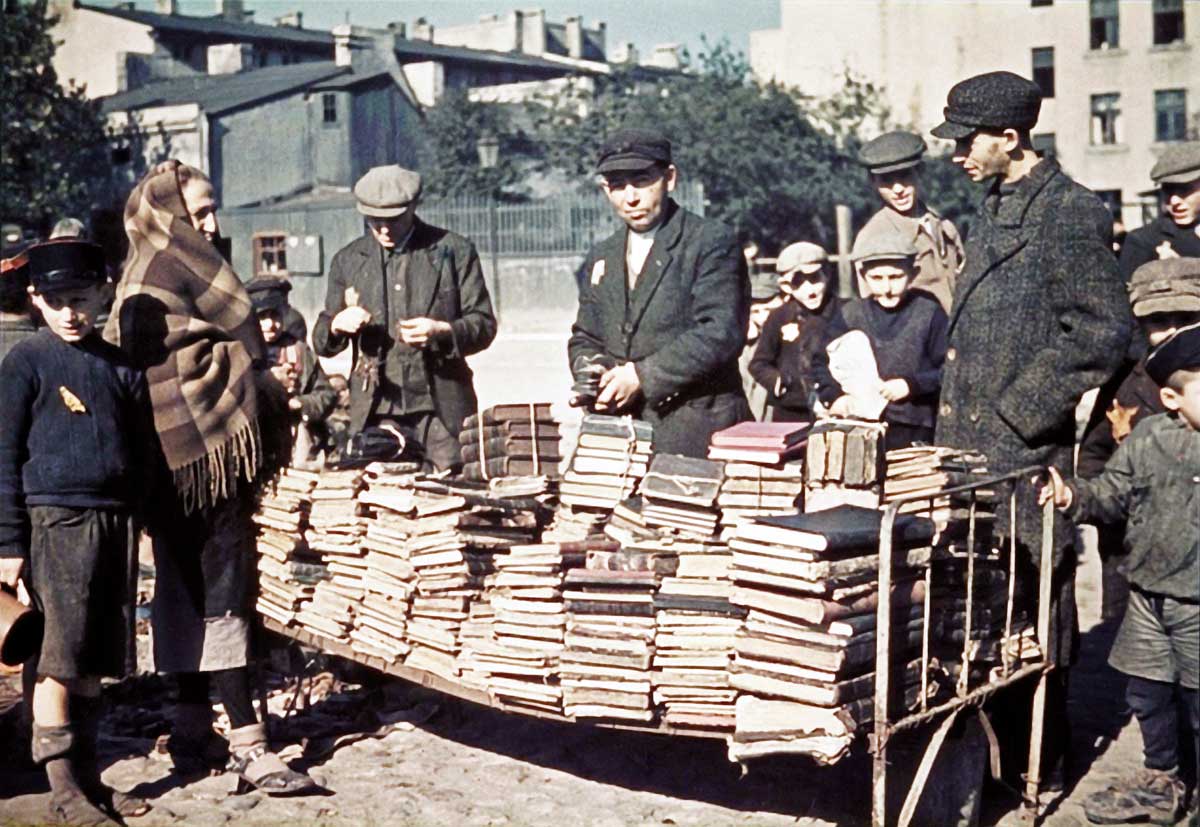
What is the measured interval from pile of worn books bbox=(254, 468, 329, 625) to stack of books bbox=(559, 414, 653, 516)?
1220mm

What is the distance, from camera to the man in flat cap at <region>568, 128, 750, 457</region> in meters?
6.15

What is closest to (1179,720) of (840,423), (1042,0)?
(840,423)

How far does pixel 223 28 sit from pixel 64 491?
161 ft

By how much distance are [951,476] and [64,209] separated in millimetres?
34235

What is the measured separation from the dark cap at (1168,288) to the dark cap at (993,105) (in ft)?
3.71

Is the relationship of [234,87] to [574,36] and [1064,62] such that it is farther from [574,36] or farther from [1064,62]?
[574,36]

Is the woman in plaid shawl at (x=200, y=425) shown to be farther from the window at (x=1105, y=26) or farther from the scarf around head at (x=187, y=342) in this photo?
the window at (x=1105, y=26)

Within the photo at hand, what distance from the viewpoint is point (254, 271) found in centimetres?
4281

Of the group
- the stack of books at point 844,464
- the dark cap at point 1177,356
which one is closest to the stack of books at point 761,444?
the stack of books at point 844,464

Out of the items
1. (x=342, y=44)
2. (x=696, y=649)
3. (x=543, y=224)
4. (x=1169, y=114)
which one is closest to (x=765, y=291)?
(x=696, y=649)

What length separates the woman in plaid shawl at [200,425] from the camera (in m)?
6.00

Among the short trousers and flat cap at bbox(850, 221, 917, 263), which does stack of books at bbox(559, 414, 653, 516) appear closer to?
flat cap at bbox(850, 221, 917, 263)

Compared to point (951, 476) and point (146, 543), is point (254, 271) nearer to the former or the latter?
point (146, 543)

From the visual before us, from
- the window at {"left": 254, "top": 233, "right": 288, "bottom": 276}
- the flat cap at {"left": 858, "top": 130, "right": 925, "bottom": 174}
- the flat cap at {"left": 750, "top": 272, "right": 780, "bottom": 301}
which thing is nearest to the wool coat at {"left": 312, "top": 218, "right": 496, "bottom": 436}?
the flat cap at {"left": 858, "top": 130, "right": 925, "bottom": 174}
